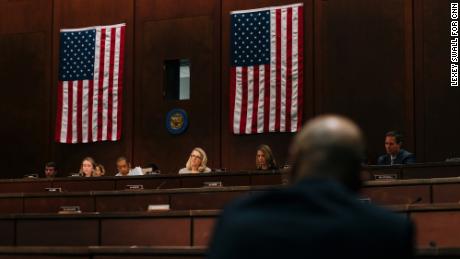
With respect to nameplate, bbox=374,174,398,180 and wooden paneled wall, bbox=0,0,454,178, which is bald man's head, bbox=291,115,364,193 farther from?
wooden paneled wall, bbox=0,0,454,178

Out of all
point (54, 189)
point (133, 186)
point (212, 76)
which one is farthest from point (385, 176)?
point (212, 76)

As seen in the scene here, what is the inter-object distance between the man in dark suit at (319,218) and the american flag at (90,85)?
11.5 meters

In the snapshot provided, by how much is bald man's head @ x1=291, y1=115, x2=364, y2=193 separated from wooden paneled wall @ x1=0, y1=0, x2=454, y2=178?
9606 mm

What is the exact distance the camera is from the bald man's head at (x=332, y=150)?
4.66ft

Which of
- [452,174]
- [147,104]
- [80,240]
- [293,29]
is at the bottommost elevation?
[80,240]

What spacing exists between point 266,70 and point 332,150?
1048 cm

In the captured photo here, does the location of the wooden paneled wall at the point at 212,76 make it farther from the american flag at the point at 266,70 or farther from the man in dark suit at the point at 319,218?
the man in dark suit at the point at 319,218

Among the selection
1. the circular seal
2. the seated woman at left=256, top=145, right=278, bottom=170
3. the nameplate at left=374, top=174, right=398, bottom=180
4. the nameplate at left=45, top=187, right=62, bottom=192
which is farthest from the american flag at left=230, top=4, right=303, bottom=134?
the nameplate at left=374, top=174, right=398, bottom=180

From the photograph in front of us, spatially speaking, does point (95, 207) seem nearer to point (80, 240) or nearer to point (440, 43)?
point (80, 240)

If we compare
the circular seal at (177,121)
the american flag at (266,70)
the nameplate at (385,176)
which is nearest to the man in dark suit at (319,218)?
the nameplate at (385,176)

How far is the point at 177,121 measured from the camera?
40.8 feet

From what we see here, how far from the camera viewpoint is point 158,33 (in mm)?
12750

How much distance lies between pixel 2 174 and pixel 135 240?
8.09 m

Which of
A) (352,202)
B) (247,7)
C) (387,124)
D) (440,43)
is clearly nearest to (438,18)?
(440,43)
